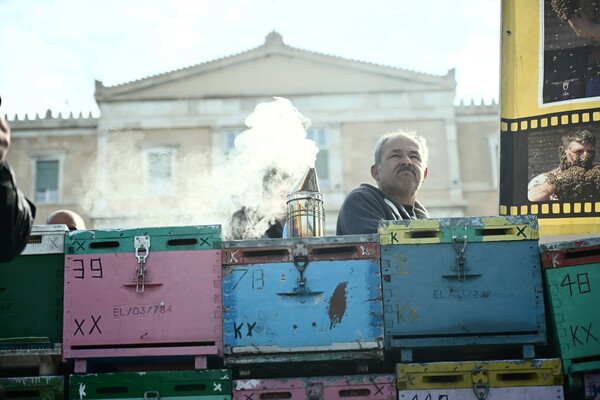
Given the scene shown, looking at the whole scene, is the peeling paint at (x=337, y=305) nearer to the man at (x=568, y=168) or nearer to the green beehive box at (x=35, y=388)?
the green beehive box at (x=35, y=388)

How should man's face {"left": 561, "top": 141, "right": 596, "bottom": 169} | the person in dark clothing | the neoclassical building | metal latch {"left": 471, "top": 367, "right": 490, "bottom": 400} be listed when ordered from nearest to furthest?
the person in dark clothing, metal latch {"left": 471, "top": 367, "right": 490, "bottom": 400}, man's face {"left": 561, "top": 141, "right": 596, "bottom": 169}, the neoclassical building

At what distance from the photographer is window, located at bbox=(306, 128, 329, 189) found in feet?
68.0

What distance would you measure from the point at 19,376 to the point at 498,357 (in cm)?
228

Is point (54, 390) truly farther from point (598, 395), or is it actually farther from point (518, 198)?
point (518, 198)

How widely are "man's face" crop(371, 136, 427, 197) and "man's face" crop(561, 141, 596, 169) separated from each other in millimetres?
927

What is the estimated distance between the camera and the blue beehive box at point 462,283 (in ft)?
11.6

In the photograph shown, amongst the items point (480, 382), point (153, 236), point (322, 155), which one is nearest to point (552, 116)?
point (480, 382)

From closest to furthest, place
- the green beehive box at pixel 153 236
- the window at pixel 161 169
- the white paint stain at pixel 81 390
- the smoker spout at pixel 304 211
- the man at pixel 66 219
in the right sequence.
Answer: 1. the white paint stain at pixel 81 390
2. the green beehive box at pixel 153 236
3. the smoker spout at pixel 304 211
4. the man at pixel 66 219
5. the window at pixel 161 169

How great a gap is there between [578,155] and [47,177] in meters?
18.3

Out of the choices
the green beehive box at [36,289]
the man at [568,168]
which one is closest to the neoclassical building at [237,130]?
the man at [568,168]

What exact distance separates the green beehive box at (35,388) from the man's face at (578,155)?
3307mm

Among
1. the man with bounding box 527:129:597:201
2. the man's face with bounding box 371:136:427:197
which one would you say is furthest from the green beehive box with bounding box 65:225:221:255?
the man with bounding box 527:129:597:201

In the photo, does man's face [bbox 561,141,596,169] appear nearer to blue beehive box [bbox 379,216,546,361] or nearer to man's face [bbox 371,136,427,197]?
man's face [bbox 371,136,427,197]

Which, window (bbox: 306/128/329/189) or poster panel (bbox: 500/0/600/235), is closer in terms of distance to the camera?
poster panel (bbox: 500/0/600/235)
